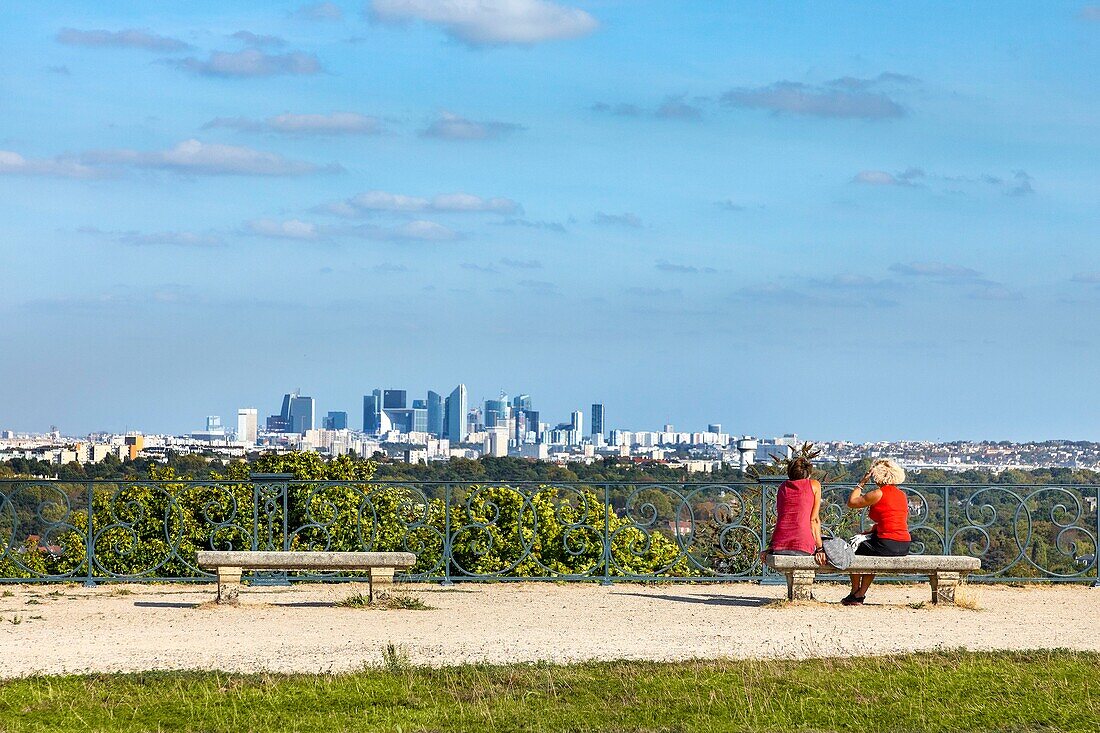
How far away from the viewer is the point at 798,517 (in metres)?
11.9

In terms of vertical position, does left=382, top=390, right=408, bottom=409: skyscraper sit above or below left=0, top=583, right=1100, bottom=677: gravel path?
above

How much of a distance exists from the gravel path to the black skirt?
45cm

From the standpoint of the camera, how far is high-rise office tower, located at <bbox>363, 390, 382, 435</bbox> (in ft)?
518

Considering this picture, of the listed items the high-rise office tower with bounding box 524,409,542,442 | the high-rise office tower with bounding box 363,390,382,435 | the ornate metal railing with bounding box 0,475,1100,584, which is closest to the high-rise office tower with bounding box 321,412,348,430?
the high-rise office tower with bounding box 363,390,382,435

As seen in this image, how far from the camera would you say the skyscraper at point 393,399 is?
16388 cm

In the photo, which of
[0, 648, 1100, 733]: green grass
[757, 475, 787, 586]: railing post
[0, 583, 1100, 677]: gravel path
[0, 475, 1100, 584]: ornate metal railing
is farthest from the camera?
[0, 475, 1100, 584]: ornate metal railing

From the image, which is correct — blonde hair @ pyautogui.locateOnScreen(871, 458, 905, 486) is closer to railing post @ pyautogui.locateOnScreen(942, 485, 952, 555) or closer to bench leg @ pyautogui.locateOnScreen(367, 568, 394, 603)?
railing post @ pyautogui.locateOnScreen(942, 485, 952, 555)

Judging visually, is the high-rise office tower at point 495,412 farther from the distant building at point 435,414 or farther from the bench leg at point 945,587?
the bench leg at point 945,587

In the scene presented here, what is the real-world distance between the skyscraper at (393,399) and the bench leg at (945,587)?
152 m

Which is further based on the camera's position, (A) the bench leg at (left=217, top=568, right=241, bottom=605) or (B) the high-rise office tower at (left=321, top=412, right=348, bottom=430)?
(B) the high-rise office tower at (left=321, top=412, right=348, bottom=430)

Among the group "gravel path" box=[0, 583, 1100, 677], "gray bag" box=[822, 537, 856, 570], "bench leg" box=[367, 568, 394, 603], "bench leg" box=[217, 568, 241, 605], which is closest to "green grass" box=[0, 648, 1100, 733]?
"gravel path" box=[0, 583, 1100, 677]

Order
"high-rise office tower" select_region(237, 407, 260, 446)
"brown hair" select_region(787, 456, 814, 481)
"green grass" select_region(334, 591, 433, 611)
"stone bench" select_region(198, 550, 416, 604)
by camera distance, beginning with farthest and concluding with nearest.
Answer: "high-rise office tower" select_region(237, 407, 260, 446) → "brown hair" select_region(787, 456, 814, 481) → "stone bench" select_region(198, 550, 416, 604) → "green grass" select_region(334, 591, 433, 611)

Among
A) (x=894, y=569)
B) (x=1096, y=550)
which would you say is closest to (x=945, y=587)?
(x=894, y=569)

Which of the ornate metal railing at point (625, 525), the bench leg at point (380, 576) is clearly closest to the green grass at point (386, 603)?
the bench leg at point (380, 576)
